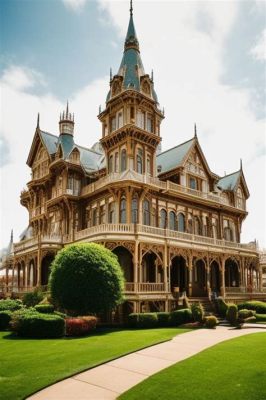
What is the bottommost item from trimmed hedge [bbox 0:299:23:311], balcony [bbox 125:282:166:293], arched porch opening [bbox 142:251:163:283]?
trimmed hedge [bbox 0:299:23:311]

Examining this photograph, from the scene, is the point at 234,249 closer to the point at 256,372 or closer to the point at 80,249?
the point at 80,249

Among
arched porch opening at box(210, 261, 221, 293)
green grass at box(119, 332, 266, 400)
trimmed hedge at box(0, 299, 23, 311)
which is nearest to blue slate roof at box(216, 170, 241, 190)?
arched porch opening at box(210, 261, 221, 293)

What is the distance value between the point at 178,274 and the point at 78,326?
17.0 meters

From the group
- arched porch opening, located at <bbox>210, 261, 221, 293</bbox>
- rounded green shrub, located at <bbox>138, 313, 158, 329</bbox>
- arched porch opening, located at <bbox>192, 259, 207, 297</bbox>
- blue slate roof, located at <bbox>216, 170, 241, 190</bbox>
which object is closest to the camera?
rounded green shrub, located at <bbox>138, 313, 158, 329</bbox>

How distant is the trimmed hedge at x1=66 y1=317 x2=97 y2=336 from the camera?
20250 mm

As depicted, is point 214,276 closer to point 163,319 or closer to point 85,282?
point 163,319

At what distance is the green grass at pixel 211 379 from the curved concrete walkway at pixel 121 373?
48cm

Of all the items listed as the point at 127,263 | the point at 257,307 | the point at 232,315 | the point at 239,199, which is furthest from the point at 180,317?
the point at 239,199

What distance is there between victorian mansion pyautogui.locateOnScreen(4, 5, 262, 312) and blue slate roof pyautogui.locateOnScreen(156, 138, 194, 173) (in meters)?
0.15

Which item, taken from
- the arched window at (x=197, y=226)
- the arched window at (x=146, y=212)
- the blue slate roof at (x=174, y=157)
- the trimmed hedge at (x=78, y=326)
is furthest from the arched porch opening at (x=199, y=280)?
the trimmed hedge at (x=78, y=326)

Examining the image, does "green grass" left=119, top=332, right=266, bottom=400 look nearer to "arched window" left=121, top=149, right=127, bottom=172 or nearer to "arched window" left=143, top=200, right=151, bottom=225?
"arched window" left=143, top=200, right=151, bottom=225

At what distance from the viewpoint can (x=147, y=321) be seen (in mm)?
24719

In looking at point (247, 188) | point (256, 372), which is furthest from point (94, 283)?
point (247, 188)

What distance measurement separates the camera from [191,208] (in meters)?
38.4
